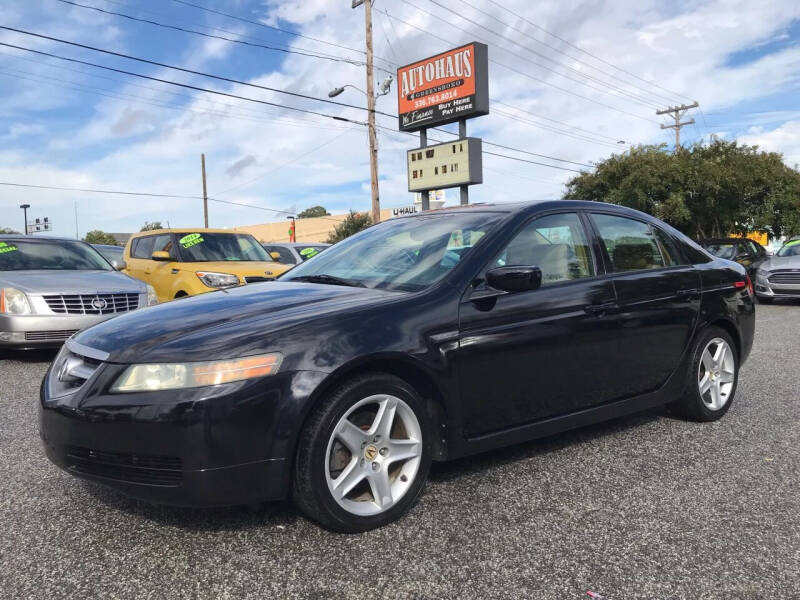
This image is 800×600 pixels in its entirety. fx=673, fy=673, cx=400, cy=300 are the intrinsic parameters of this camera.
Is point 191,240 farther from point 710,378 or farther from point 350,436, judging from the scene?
point 350,436

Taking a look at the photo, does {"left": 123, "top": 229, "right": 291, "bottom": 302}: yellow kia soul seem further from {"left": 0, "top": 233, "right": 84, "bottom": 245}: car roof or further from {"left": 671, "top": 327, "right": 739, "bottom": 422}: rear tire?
{"left": 671, "top": 327, "right": 739, "bottom": 422}: rear tire

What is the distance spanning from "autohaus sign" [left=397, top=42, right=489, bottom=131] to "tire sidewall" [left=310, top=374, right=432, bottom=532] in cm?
1967

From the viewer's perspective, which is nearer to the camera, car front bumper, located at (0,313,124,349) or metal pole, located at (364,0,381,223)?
car front bumper, located at (0,313,124,349)

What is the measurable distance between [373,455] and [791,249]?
51.4ft

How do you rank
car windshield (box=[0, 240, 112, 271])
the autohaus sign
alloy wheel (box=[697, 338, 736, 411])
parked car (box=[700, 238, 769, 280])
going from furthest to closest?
the autohaus sign → parked car (box=[700, 238, 769, 280]) → car windshield (box=[0, 240, 112, 271]) → alloy wheel (box=[697, 338, 736, 411])

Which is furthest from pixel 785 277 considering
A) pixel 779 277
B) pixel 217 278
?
pixel 217 278

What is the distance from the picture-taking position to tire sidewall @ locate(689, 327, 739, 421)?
4.50 meters

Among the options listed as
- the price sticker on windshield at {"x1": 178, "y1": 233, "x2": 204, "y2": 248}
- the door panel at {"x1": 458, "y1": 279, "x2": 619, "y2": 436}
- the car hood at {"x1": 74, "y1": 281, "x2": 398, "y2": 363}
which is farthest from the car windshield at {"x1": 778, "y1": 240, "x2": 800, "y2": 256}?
the car hood at {"x1": 74, "y1": 281, "x2": 398, "y2": 363}

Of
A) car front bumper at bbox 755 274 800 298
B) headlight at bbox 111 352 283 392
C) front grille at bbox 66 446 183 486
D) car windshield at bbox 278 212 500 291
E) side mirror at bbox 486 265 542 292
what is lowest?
front grille at bbox 66 446 183 486

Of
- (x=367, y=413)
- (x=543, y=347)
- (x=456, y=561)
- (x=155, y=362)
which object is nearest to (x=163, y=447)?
(x=155, y=362)

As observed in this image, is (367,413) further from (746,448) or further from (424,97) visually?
(424,97)

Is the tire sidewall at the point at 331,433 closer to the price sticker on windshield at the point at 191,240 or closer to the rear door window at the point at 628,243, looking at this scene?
the rear door window at the point at 628,243

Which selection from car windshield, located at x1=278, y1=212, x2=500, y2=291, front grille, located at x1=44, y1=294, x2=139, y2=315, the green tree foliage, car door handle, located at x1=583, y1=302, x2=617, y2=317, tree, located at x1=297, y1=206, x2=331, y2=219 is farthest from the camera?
tree, located at x1=297, y1=206, x2=331, y2=219

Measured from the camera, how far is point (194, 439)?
2.58 metres
